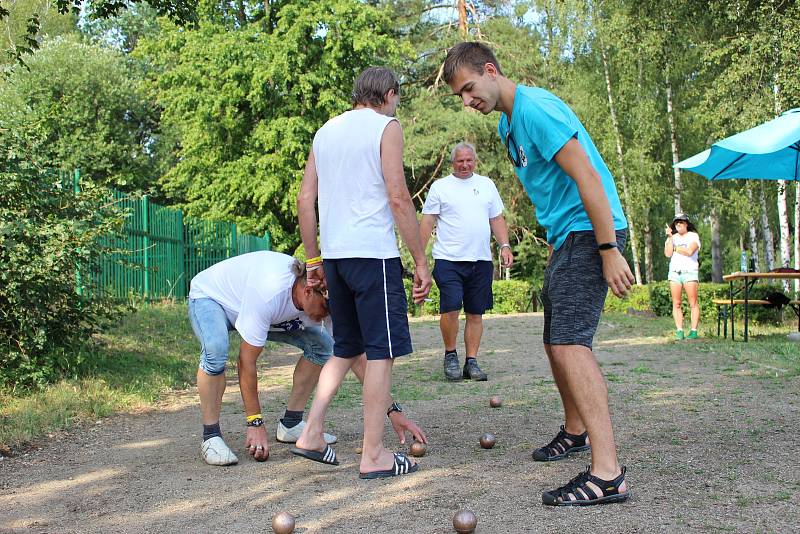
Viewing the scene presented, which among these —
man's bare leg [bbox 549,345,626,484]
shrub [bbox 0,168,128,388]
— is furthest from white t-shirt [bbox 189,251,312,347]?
shrub [bbox 0,168,128,388]

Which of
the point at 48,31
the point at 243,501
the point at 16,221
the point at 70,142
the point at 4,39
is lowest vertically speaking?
the point at 243,501

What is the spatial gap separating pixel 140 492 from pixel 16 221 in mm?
3267

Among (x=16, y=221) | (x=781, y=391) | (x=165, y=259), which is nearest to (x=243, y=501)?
(x=16, y=221)

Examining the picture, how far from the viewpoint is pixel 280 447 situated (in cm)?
486

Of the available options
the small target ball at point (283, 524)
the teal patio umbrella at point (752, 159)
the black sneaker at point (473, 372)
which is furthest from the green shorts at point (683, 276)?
the small target ball at point (283, 524)

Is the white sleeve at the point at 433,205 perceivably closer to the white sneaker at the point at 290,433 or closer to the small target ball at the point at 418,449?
the white sneaker at the point at 290,433

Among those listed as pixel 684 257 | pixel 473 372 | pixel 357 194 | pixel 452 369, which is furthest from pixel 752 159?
pixel 357 194

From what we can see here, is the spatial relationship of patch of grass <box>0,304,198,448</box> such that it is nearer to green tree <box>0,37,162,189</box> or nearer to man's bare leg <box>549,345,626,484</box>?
man's bare leg <box>549,345,626,484</box>

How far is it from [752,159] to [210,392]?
8873 mm

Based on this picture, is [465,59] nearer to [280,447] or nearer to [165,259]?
[280,447]

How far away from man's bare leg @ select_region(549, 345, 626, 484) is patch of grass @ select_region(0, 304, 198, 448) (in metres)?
3.47

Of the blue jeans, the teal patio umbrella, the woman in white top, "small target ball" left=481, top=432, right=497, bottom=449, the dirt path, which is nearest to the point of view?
the dirt path

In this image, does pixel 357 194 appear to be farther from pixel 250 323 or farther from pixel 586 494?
pixel 586 494

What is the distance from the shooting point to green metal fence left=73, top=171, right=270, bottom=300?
12.9m
